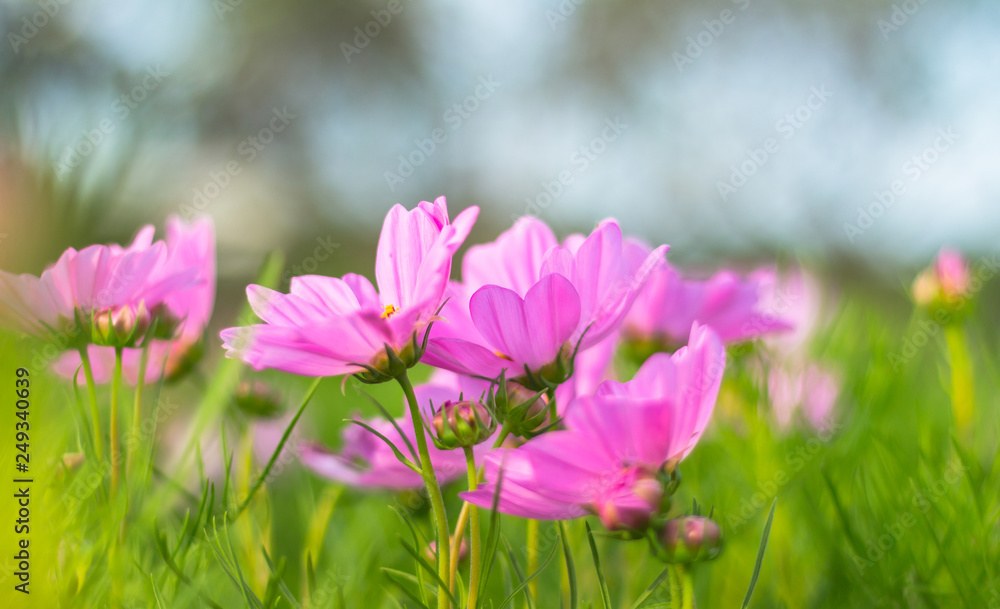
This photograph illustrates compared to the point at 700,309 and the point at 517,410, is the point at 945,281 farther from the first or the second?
the point at 517,410

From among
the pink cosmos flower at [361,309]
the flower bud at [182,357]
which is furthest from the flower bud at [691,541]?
the flower bud at [182,357]

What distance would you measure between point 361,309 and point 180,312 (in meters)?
0.26

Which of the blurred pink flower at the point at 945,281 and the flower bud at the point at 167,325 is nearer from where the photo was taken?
the flower bud at the point at 167,325

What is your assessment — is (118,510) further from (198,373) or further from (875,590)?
(875,590)

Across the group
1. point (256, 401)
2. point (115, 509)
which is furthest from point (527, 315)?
point (256, 401)

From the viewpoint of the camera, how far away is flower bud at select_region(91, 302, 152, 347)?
375mm

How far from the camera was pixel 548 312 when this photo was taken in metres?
0.30

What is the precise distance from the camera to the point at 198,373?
0.54 metres

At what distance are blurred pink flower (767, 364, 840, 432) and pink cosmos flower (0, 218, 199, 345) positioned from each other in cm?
57

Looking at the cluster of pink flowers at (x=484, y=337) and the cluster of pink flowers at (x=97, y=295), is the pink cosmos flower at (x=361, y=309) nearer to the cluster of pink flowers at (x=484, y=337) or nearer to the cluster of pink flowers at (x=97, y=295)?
the cluster of pink flowers at (x=484, y=337)

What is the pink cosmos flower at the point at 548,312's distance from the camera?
0.97 ft

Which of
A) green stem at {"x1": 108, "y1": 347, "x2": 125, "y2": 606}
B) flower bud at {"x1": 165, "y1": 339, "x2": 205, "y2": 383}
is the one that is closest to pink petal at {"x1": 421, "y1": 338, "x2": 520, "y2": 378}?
green stem at {"x1": 108, "y1": 347, "x2": 125, "y2": 606}

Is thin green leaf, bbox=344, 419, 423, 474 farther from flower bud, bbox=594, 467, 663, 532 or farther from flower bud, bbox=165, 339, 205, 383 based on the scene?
flower bud, bbox=165, 339, 205, 383

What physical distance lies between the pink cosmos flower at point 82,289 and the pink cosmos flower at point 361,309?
10cm
